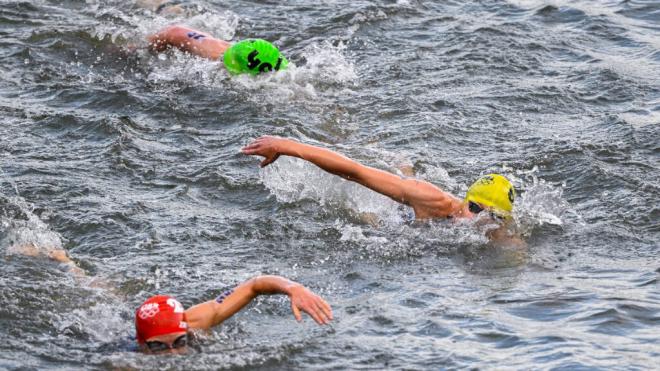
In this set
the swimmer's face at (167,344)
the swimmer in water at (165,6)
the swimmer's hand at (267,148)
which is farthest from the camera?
the swimmer in water at (165,6)

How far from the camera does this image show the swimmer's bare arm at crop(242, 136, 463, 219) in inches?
371

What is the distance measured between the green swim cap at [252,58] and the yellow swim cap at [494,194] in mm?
4553

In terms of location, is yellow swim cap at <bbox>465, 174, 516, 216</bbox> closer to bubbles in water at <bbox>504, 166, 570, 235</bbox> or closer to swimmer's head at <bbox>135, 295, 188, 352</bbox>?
bubbles in water at <bbox>504, 166, 570, 235</bbox>

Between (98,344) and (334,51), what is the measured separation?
7.71m

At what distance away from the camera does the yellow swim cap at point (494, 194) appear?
1055cm

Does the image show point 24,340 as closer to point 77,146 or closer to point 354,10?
point 77,146

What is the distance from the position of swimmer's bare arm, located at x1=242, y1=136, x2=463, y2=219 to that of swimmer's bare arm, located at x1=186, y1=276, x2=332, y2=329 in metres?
1.38

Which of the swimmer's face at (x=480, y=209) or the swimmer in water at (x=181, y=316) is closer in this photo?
the swimmer in water at (x=181, y=316)

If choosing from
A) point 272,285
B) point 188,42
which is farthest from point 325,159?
point 188,42

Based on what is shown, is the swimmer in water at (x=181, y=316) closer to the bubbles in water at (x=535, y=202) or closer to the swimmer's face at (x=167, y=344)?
the swimmer's face at (x=167, y=344)

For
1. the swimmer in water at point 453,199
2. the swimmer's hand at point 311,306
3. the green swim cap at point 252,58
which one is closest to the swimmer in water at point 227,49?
the green swim cap at point 252,58

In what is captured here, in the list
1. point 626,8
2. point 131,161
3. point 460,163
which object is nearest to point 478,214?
point 460,163

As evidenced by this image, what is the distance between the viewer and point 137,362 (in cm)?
851

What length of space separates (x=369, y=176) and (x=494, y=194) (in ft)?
4.34
